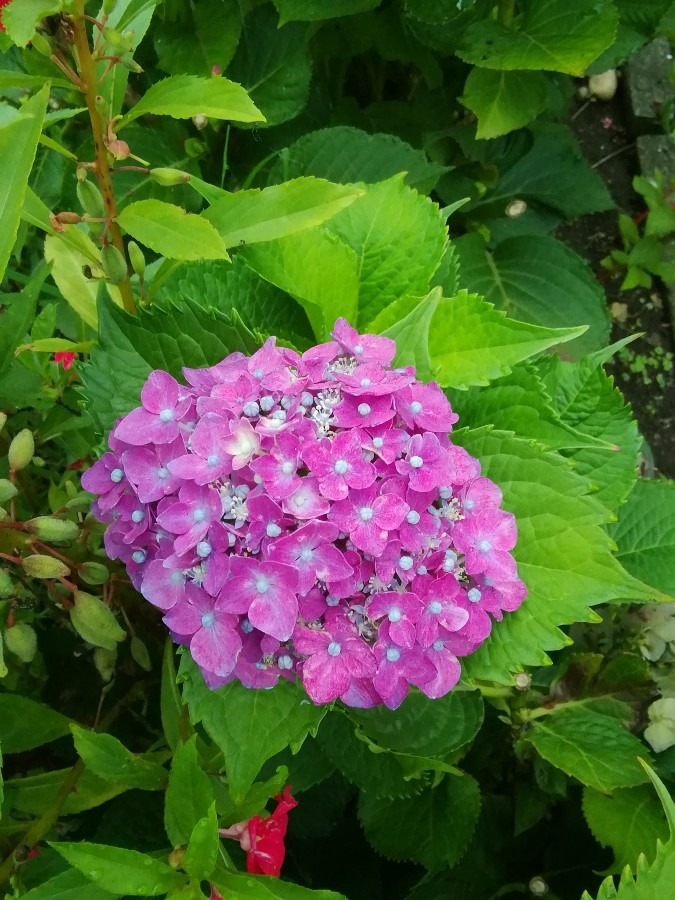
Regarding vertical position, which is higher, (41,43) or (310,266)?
(41,43)

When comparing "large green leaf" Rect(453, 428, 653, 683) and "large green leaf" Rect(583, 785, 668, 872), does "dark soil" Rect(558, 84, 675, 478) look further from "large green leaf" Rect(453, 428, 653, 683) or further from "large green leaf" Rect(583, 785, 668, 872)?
"large green leaf" Rect(453, 428, 653, 683)

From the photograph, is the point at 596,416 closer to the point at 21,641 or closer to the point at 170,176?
the point at 170,176

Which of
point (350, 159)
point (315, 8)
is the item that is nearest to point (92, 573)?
point (350, 159)

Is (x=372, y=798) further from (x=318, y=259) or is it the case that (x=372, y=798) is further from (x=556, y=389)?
(x=318, y=259)

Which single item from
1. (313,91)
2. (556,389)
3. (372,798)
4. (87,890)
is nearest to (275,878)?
(87,890)

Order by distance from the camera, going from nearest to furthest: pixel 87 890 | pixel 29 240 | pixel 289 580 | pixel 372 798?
1. pixel 289 580
2. pixel 87 890
3. pixel 372 798
4. pixel 29 240

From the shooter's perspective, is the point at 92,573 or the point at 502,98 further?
the point at 502,98
